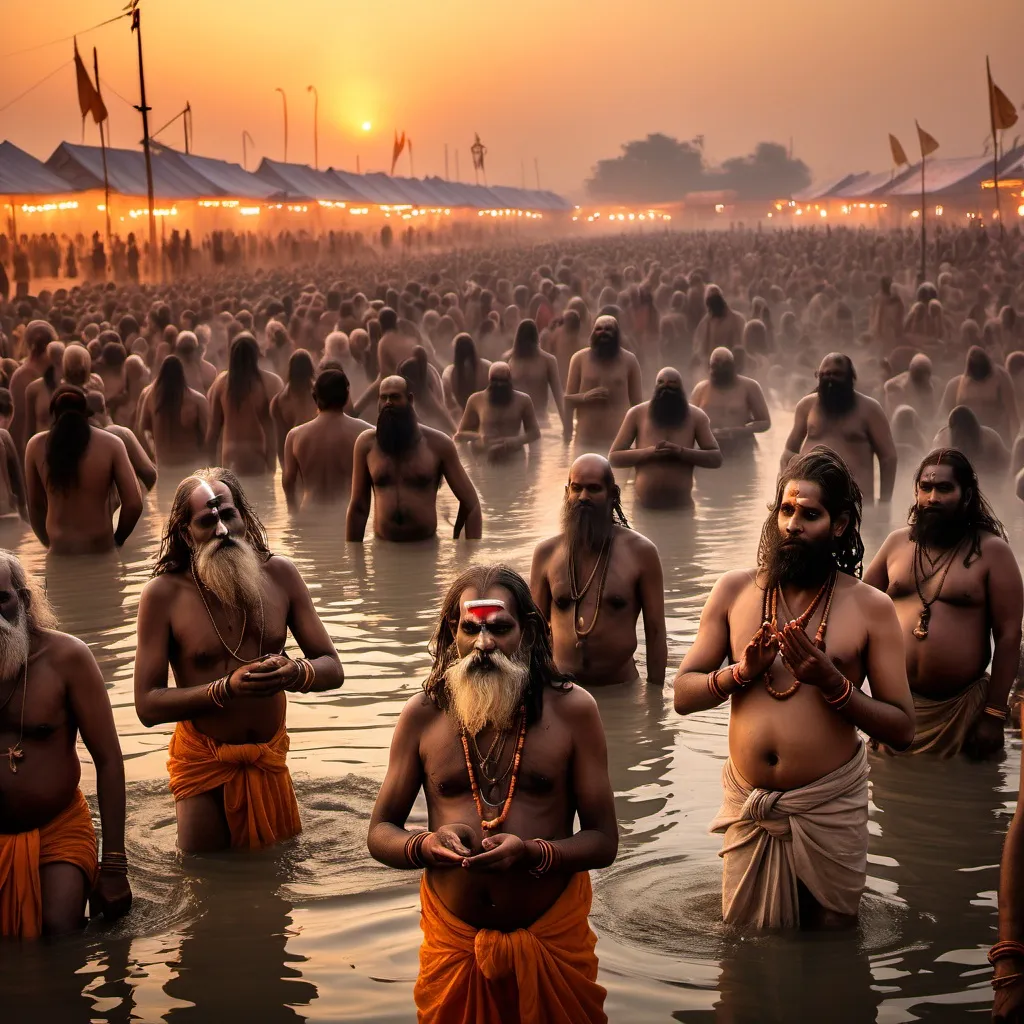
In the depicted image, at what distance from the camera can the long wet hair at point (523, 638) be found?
12.5ft

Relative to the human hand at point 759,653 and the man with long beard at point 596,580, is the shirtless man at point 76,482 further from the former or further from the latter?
the human hand at point 759,653

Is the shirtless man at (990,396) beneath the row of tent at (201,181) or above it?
beneath

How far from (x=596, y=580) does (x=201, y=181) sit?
38.6m

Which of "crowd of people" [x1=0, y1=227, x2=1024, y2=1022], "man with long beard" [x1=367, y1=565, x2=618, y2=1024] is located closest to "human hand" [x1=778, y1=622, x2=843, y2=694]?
"crowd of people" [x1=0, y1=227, x2=1024, y2=1022]

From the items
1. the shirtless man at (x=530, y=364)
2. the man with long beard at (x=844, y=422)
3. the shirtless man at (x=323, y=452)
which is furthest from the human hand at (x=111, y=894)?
the shirtless man at (x=530, y=364)

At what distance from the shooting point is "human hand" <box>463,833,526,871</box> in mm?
3502

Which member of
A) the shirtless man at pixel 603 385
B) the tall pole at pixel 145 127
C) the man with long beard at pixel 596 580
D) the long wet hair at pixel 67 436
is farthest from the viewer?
the tall pole at pixel 145 127

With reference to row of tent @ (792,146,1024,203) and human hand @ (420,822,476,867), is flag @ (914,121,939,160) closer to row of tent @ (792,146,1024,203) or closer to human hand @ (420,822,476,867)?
row of tent @ (792,146,1024,203)

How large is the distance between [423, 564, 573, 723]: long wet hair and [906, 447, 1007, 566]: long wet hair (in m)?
2.66

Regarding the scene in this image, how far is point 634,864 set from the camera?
5.49 metres

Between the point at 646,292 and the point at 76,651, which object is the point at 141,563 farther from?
the point at 646,292

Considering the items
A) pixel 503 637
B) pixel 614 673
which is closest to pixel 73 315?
pixel 614 673

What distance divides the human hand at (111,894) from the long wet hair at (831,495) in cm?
213

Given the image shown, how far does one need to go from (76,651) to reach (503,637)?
158cm
